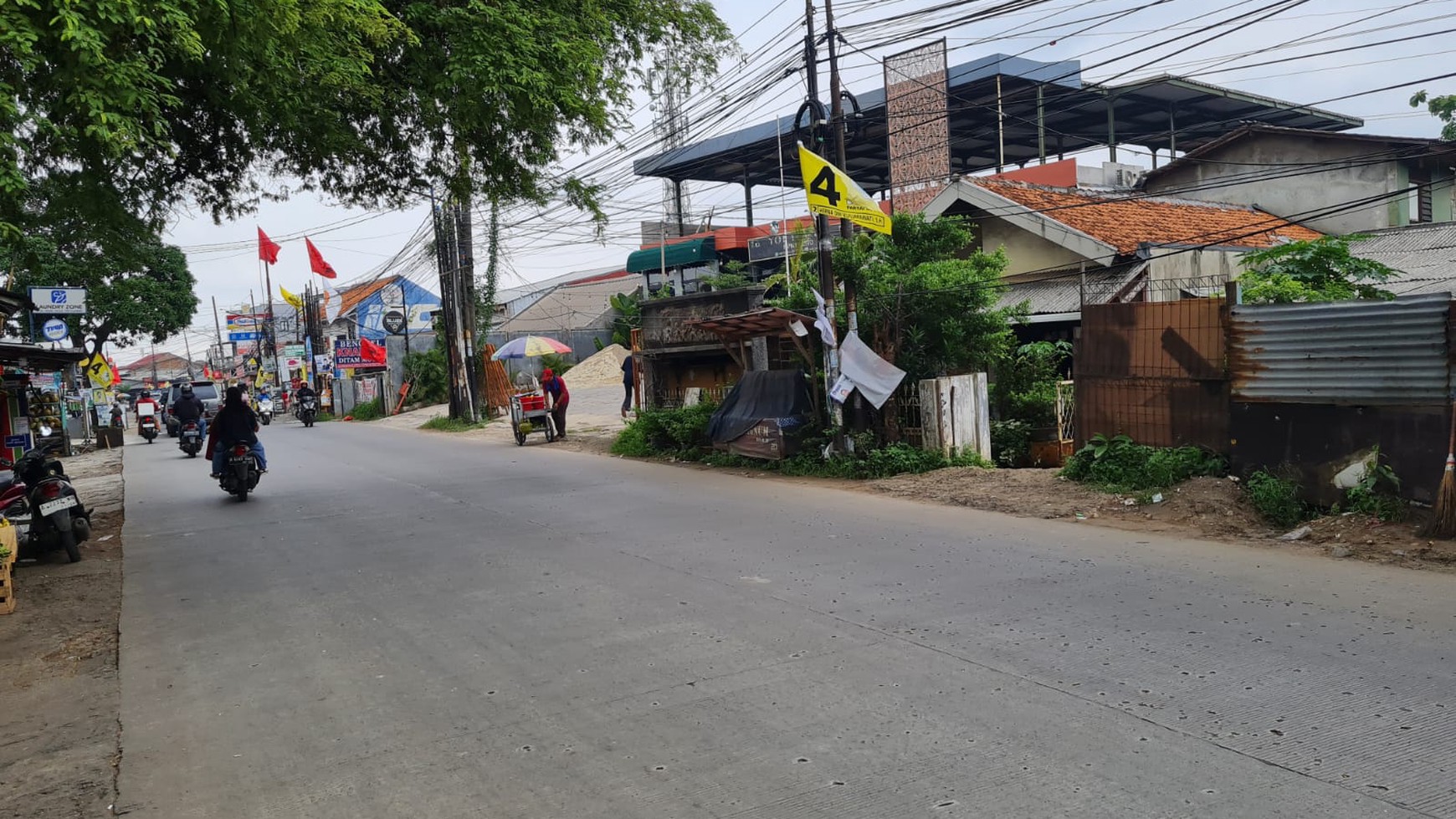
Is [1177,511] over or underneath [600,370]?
underneath

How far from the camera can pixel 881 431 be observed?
1476 cm

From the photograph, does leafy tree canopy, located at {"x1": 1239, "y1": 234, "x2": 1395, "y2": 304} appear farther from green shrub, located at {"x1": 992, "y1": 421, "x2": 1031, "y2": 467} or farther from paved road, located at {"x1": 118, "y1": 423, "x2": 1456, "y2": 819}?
green shrub, located at {"x1": 992, "y1": 421, "x2": 1031, "y2": 467}

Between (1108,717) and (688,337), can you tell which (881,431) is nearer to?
(688,337)

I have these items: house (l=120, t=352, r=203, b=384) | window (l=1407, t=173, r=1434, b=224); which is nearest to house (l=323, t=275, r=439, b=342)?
window (l=1407, t=173, r=1434, b=224)

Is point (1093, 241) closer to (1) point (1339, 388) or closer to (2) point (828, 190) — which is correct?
(2) point (828, 190)

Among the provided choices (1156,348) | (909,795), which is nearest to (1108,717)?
(909,795)

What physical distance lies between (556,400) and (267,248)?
38.0 m

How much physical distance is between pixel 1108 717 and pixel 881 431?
10.5 meters

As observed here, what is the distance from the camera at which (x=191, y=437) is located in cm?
2383

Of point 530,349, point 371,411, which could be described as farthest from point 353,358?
point 530,349

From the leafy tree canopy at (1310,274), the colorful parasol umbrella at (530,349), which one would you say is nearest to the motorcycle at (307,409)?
the colorful parasol umbrella at (530,349)

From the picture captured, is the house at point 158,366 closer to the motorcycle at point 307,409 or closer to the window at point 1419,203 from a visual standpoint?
the motorcycle at point 307,409

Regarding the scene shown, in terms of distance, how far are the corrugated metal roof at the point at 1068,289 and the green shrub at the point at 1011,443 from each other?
189 cm

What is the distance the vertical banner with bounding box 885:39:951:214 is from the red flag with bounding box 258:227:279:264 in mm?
38068
